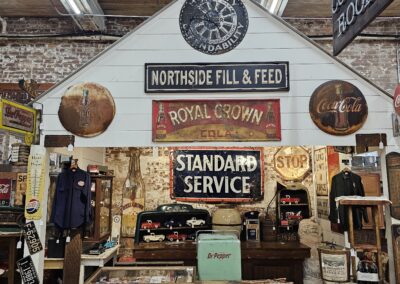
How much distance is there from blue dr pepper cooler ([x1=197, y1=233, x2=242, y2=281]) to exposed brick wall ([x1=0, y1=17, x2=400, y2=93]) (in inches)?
192

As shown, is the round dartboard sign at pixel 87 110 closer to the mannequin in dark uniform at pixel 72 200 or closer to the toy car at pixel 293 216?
the mannequin in dark uniform at pixel 72 200

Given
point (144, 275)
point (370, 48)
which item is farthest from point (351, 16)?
point (370, 48)

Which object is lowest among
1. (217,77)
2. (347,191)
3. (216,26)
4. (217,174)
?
(347,191)

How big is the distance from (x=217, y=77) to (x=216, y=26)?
62 centimetres

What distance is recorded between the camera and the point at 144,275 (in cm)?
370

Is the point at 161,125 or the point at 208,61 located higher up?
the point at 208,61

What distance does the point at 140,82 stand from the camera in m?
4.18

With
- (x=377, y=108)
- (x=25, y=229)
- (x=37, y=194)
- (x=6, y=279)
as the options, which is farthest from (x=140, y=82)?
(x=6, y=279)

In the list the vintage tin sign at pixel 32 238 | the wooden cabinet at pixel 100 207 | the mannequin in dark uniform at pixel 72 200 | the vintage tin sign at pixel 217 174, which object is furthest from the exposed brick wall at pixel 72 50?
the vintage tin sign at pixel 32 238

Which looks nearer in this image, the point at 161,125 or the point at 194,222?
the point at 161,125

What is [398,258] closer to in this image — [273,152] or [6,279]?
[273,152]

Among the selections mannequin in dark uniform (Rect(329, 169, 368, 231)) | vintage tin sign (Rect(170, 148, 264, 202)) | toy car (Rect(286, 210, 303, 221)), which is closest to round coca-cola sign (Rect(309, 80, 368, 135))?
mannequin in dark uniform (Rect(329, 169, 368, 231))

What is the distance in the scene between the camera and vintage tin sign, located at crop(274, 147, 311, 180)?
297 inches

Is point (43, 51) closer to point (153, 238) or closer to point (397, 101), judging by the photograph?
point (153, 238)
